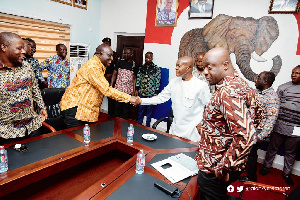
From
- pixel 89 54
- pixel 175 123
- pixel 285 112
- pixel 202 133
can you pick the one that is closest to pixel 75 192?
pixel 202 133

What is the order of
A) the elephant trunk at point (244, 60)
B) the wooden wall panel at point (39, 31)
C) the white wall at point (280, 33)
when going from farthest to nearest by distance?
the wooden wall panel at point (39, 31) → the elephant trunk at point (244, 60) → the white wall at point (280, 33)

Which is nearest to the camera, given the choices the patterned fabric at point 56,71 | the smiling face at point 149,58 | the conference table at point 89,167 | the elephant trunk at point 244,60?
the conference table at point 89,167

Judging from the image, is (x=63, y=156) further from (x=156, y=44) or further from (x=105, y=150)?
(x=156, y=44)

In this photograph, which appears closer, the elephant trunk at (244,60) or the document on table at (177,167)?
the document on table at (177,167)

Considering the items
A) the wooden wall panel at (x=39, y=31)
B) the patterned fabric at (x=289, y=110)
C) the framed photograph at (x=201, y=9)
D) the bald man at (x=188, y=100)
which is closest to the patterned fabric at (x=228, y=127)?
the bald man at (x=188, y=100)

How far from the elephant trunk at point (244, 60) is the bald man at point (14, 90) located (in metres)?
3.50

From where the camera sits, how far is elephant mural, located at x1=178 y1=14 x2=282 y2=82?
3.48 meters

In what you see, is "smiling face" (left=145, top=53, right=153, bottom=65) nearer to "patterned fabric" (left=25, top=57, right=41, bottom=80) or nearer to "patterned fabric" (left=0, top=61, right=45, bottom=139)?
"patterned fabric" (left=25, top=57, right=41, bottom=80)

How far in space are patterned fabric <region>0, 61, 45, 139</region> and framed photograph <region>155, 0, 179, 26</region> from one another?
334 centimetres

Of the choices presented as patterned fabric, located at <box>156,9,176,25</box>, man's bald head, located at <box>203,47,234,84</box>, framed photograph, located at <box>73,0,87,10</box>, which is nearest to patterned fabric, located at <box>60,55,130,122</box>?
man's bald head, located at <box>203,47,234,84</box>

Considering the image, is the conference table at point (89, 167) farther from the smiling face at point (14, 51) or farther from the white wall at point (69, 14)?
the white wall at point (69, 14)

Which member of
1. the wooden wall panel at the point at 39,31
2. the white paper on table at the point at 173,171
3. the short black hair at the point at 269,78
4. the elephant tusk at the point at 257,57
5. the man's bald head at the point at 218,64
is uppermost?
the wooden wall panel at the point at 39,31

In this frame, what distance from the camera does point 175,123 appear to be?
8.49ft

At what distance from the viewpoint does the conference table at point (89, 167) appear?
130cm
